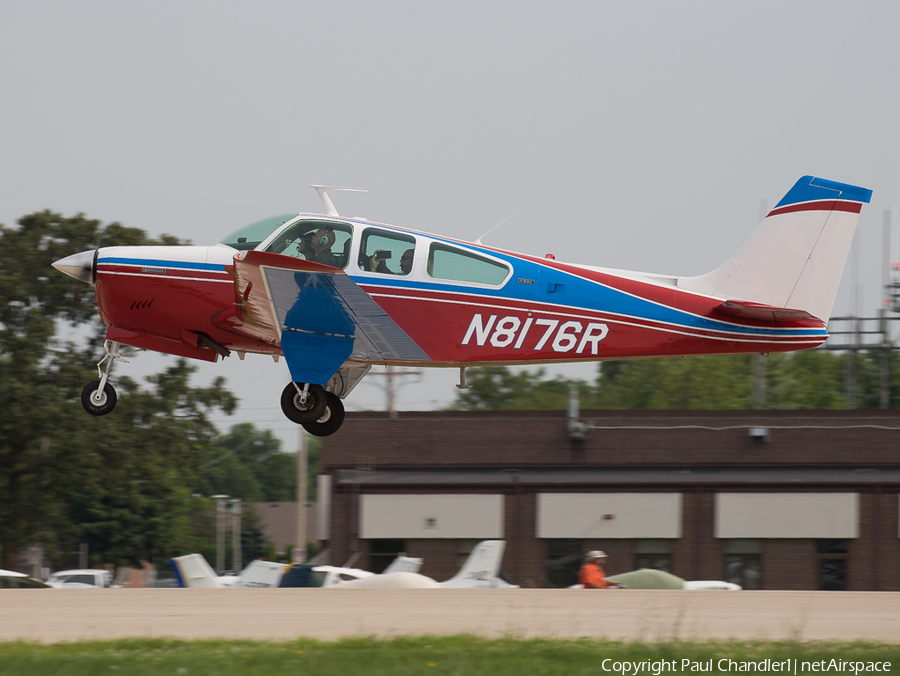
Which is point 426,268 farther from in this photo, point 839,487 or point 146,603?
point 839,487

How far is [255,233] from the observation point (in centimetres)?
1121

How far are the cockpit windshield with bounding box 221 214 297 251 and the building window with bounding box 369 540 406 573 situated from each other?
14380 millimetres

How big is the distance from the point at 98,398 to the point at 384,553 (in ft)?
44.4

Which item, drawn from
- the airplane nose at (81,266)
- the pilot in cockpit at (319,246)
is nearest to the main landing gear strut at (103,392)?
the airplane nose at (81,266)

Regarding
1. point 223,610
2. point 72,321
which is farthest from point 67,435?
point 223,610

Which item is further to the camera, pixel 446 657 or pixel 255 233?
pixel 255 233

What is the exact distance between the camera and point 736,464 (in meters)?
24.8

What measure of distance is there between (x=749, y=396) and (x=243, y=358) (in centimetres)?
4261

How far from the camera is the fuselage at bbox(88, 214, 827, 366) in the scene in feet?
36.7

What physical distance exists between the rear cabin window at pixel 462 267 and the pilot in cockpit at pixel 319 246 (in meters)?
1.10

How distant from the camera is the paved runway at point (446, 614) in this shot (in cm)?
883

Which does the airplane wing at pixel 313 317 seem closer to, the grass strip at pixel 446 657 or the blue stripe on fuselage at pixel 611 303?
the blue stripe on fuselage at pixel 611 303

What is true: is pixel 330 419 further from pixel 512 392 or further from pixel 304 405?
pixel 512 392

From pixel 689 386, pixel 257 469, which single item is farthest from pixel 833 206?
pixel 257 469
